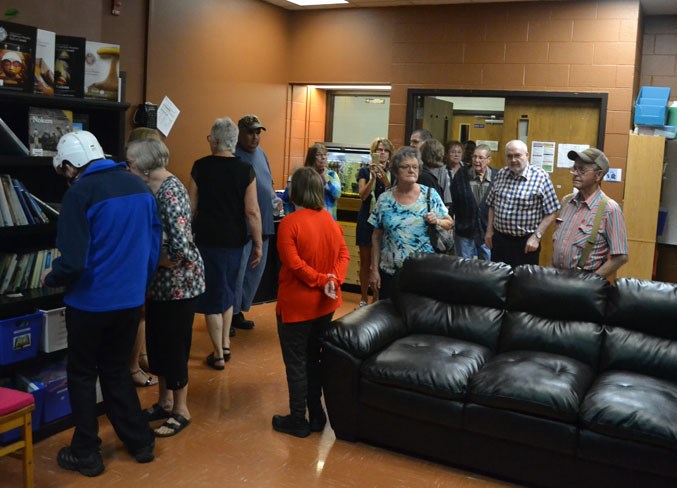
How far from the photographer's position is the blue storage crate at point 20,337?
3275 millimetres

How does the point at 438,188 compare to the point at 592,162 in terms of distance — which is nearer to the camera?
the point at 592,162

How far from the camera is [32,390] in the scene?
337 centimetres

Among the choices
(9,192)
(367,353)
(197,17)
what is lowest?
(367,353)

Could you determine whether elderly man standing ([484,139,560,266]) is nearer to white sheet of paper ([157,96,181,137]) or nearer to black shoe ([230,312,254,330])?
black shoe ([230,312,254,330])

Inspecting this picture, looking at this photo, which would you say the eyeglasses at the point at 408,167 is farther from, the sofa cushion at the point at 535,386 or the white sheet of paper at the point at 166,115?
the white sheet of paper at the point at 166,115

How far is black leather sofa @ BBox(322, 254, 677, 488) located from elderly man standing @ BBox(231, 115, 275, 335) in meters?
1.29

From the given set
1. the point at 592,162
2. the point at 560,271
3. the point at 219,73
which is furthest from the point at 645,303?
the point at 219,73

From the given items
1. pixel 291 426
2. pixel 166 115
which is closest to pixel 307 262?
pixel 291 426

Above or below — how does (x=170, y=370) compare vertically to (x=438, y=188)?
below

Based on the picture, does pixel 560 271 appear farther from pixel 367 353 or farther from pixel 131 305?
pixel 131 305

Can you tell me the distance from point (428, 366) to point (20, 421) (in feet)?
5.78

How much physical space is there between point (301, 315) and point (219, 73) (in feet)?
12.3

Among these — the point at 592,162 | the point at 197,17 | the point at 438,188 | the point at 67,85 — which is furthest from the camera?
the point at 197,17

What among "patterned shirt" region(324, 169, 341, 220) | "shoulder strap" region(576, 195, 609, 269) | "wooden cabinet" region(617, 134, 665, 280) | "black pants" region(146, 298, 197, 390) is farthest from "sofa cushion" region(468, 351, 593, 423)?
"wooden cabinet" region(617, 134, 665, 280)
